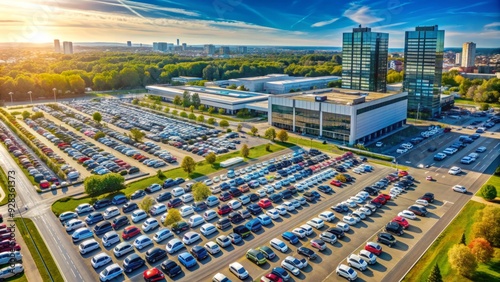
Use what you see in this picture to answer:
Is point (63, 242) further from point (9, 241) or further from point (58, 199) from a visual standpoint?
point (58, 199)

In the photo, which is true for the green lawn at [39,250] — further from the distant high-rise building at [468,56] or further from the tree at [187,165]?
the distant high-rise building at [468,56]

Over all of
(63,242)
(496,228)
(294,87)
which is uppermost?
(294,87)

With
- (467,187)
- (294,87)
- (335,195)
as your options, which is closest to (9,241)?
(335,195)

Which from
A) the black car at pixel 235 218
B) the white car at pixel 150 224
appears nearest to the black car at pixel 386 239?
the black car at pixel 235 218

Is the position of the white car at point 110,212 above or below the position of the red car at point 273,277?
above

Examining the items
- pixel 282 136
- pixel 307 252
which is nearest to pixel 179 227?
pixel 307 252

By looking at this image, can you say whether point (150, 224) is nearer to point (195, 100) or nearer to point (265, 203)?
point (265, 203)
